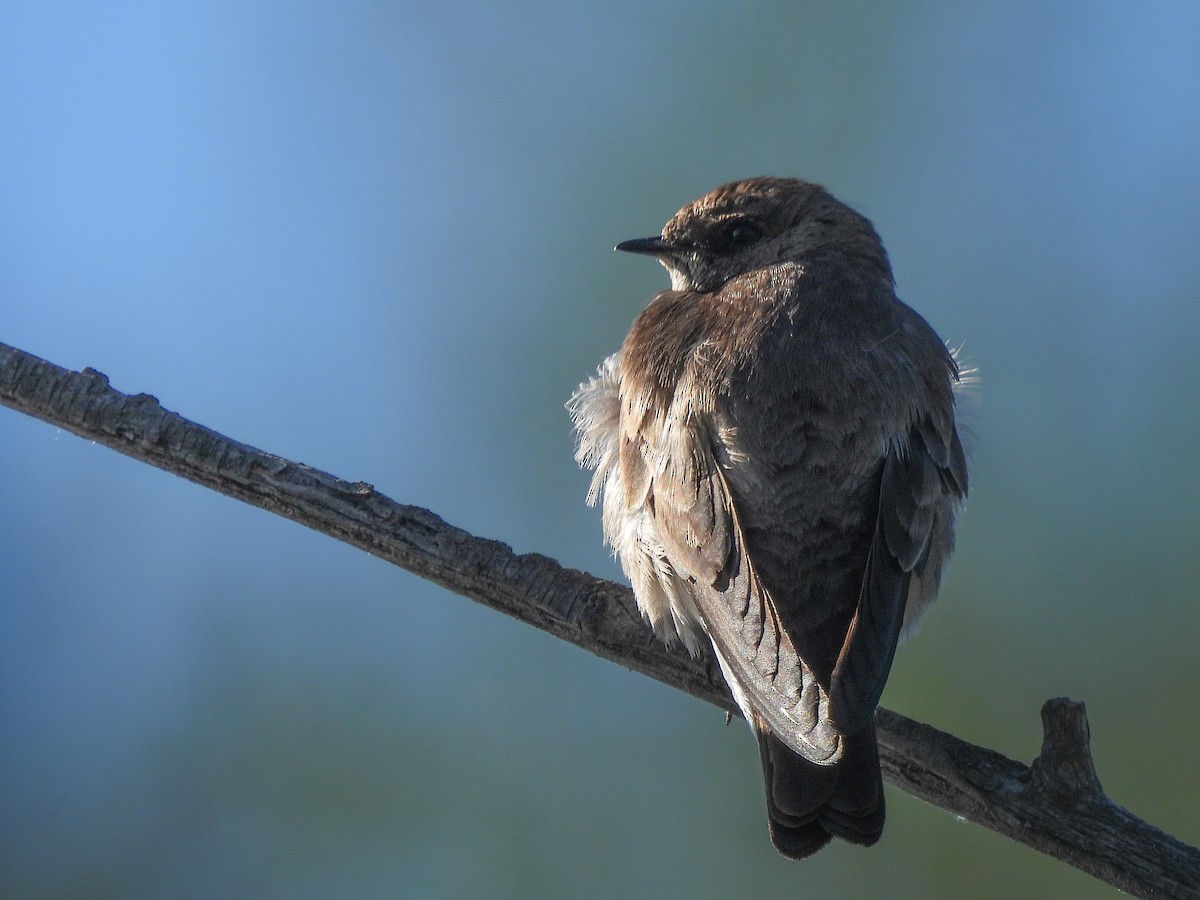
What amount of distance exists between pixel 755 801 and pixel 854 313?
2.47m

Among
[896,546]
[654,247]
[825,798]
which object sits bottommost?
[825,798]

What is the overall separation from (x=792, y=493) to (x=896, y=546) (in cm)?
32

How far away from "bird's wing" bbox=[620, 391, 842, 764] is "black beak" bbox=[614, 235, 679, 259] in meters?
1.18

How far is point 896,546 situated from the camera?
10.5 ft

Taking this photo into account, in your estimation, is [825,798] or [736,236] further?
[736,236]

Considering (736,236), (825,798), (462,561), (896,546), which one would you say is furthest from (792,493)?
(736,236)

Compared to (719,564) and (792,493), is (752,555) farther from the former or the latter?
(792,493)

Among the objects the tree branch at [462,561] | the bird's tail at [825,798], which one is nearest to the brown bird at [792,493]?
the bird's tail at [825,798]

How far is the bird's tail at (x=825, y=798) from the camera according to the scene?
2.84 m

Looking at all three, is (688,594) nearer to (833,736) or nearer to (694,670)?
(694,670)

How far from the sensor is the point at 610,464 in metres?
4.06

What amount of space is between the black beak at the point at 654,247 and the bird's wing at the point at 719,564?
1.18m

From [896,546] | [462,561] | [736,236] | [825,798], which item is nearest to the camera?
[825,798]

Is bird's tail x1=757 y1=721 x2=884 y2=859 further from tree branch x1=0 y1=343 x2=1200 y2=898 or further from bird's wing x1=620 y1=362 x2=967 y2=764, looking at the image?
tree branch x1=0 y1=343 x2=1200 y2=898
